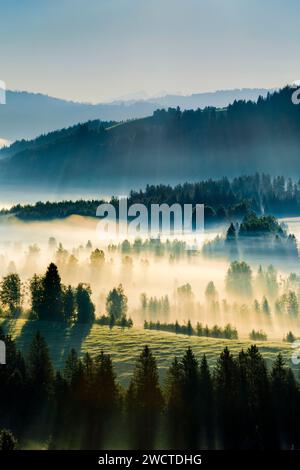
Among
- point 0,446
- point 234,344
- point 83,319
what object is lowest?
point 0,446

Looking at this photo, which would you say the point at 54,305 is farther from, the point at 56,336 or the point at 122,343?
the point at 122,343

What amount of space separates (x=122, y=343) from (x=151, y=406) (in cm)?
4601

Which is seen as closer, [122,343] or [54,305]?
[122,343]

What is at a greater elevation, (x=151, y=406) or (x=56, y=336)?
(x=56, y=336)

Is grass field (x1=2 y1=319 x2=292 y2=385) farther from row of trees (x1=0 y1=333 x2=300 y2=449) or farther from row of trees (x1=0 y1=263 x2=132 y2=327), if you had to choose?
row of trees (x1=0 y1=333 x2=300 y2=449)

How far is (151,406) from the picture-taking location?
126 metres

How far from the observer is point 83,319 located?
188750 mm

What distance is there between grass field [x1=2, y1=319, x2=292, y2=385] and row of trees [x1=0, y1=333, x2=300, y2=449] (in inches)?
535

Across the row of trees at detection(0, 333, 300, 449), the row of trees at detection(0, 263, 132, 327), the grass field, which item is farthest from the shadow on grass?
the row of trees at detection(0, 333, 300, 449)

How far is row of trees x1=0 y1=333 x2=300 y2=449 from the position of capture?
408 ft

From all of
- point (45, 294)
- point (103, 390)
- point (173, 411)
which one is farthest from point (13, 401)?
point (45, 294)

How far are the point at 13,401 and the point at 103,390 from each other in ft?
62.6

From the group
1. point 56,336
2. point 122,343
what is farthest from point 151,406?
point 56,336
